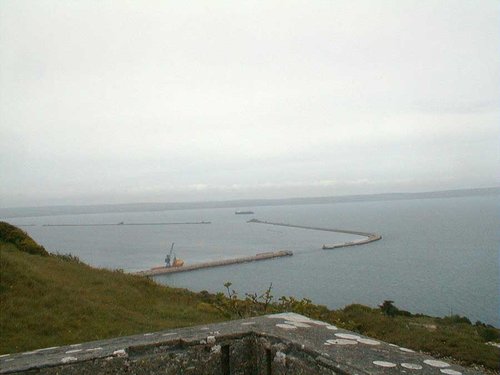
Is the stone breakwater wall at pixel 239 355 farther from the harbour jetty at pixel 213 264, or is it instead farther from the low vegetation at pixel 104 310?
the harbour jetty at pixel 213 264

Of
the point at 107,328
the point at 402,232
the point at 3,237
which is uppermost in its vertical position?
the point at 3,237

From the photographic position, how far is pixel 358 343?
2.54m

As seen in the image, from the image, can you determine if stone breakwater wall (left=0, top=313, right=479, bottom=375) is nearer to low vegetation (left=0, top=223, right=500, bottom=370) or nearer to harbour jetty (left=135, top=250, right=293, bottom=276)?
low vegetation (left=0, top=223, right=500, bottom=370)

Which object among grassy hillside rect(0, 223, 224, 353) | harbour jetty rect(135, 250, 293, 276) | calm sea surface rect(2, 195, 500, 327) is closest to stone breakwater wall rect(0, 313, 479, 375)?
grassy hillside rect(0, 223, 224, 353)

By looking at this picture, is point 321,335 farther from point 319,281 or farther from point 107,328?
point 319,281

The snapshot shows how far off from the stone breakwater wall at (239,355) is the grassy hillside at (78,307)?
4.70 metres

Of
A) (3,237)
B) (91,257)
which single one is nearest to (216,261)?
(91,257)

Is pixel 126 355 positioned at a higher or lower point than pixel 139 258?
higher

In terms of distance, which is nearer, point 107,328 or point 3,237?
point 107,328

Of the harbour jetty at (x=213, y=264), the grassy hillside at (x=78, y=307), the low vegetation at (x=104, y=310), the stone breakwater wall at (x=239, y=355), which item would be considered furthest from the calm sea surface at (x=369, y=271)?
the stone breakwater wall at (x=239, y=355)

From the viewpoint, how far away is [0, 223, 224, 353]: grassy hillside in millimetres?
6969

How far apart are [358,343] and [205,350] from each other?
3.12 feet

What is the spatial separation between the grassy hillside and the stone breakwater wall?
4.70 meters

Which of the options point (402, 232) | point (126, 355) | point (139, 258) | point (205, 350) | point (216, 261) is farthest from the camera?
point (402, 232)
